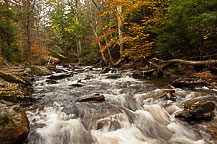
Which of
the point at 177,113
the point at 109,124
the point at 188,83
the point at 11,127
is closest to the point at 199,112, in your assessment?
the point at 177,113

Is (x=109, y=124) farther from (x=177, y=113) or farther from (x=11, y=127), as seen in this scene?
(x=11, y=127)

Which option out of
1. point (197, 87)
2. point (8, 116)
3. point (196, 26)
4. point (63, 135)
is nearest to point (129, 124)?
point (63, 135)

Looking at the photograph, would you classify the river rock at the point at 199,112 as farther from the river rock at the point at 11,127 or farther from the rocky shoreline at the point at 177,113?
the river rock at the point at 11,127

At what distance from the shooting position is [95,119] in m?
3.56

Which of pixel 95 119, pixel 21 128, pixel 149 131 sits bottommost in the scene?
pixel 149 131

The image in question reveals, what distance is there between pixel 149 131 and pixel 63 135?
2133 millimetres

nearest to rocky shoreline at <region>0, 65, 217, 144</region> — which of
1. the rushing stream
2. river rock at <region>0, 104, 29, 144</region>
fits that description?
river rock at <region>0, 104, 29, 144</region>

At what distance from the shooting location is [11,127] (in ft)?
7.80

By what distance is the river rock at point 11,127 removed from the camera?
2.31 meters

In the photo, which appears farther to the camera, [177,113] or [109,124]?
[177,113]

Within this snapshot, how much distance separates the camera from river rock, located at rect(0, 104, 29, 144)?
2309mm

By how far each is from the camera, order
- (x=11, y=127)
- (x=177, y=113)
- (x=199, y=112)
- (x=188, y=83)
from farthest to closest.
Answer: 1. (x=188, y=83)
2. (x=177, y=113)
3. (x=199, y=112)
4. (x=11, y=127)

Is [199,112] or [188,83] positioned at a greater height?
[188,83]

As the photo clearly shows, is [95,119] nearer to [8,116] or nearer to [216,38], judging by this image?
[8,116]
